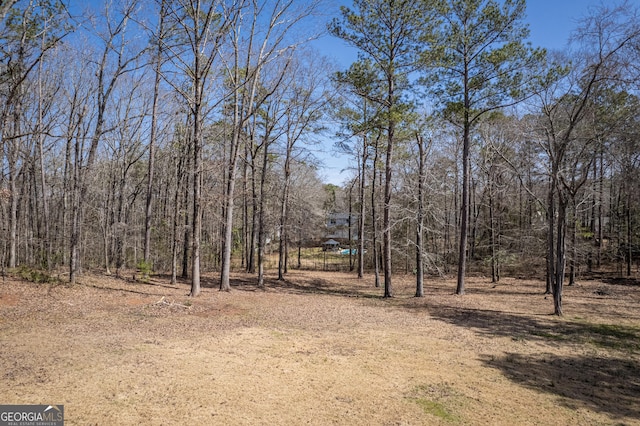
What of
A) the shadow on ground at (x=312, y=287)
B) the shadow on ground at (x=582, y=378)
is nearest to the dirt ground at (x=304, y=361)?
the shadow on ground at (x=582, y=378)

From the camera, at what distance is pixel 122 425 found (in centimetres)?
361

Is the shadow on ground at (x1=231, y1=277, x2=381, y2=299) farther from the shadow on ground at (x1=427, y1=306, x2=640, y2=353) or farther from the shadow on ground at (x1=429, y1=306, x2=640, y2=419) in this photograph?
the shadow on ground at (x1=429, y1=306, x2=640, y2=419)

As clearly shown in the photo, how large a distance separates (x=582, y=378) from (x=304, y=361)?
4.55 m

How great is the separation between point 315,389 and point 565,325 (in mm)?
8242

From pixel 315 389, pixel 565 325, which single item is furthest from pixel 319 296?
pixel 315 389

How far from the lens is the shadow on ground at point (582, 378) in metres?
4.98

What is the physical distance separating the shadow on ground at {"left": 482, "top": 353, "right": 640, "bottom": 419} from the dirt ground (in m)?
0.03

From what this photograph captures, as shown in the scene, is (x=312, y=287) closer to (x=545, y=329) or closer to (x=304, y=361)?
(x=545, y=329)

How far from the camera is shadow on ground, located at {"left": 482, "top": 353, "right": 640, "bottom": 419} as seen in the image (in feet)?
16.3

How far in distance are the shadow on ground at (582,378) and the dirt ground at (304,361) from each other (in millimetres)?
34

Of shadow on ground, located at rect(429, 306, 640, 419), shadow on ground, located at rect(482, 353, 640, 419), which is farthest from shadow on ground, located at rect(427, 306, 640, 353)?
shadow on ground, located at rect(482, 353, 640, 419)

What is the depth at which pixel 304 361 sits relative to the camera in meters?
6.04

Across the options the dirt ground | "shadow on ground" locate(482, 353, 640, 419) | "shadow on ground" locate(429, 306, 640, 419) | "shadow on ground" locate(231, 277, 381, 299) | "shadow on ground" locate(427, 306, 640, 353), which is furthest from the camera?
"shadow on ground" locate(231, 277, 381, 299)

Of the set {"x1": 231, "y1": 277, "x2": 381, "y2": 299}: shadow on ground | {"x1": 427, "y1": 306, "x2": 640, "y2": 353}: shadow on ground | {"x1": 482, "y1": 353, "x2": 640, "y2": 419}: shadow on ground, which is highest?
{"x1": 482, "y1": 353, "x2": 640, "y2": 419}: shadow on ground
